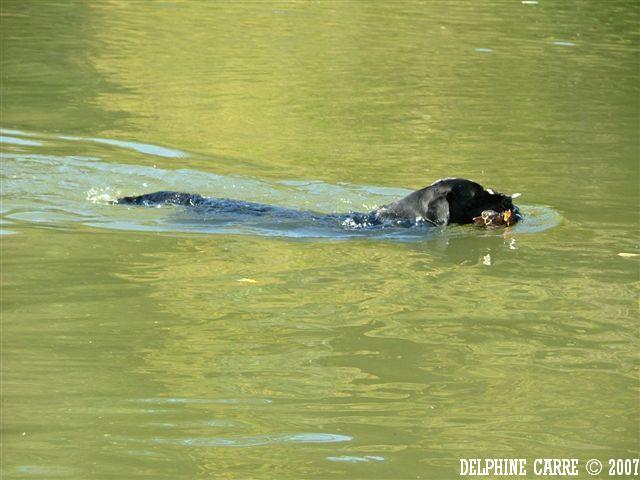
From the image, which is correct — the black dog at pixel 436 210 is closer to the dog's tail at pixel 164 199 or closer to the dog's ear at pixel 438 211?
the dog's ear at pixel 438 211

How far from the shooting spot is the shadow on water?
10133 mm

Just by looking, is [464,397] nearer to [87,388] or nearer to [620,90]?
[87,388]

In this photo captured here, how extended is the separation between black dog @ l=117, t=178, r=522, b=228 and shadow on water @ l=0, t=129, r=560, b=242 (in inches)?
3.4

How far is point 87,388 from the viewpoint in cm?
636

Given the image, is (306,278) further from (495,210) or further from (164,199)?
(164,199)

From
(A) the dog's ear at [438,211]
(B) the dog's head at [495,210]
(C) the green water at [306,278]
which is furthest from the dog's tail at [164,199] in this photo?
(B) the dog's head at [495,210]

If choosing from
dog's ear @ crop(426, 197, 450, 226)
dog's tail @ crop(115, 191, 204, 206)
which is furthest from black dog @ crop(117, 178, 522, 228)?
dog's tail @ crop(115, 191, 204, 206)

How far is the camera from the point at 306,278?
861 centimetres

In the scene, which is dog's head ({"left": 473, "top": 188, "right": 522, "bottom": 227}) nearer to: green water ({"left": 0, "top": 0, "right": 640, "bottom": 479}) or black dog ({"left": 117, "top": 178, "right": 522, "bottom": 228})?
black dog ({"left": 117, "top": 178, "right": 522, "bottom": 228})

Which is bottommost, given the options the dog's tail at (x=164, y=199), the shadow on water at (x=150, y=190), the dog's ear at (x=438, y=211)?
the shadow on water at (x=150, y=190)

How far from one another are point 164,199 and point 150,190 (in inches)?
47.9

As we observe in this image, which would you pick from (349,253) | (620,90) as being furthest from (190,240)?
(620,90)

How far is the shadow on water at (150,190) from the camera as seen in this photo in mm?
10133

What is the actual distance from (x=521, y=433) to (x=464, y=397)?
517 millimetres
